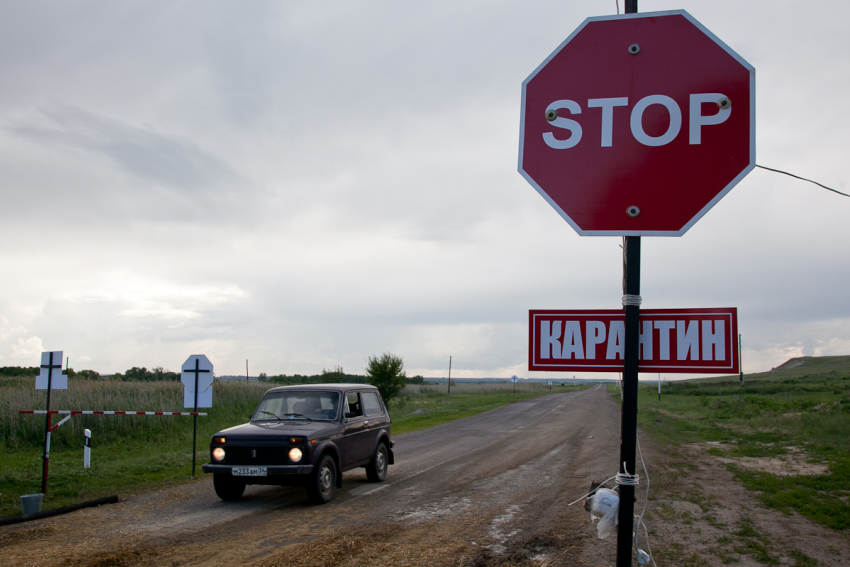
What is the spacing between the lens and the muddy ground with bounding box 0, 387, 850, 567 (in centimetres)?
650

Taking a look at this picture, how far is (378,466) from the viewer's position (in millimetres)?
12086

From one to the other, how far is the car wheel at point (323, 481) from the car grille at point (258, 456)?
48 cm

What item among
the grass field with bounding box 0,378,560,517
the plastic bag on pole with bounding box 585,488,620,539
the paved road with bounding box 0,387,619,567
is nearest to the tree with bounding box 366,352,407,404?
the grass field with bounding box 0,378,560,517

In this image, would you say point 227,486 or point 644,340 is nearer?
point 644,340

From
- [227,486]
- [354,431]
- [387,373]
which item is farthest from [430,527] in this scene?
[387,373]

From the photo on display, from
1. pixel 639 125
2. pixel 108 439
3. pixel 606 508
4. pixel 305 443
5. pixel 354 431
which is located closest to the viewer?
pixel 639 125

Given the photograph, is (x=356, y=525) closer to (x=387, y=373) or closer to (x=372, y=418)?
(x=372, y=418)

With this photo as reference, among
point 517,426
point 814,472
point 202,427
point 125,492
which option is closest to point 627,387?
point 125,492

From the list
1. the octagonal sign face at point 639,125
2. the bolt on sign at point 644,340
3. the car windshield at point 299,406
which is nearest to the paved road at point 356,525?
the car windshield at point 299,406

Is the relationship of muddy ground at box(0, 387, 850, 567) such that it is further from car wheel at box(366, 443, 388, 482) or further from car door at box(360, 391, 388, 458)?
car door at box(360, 391, 388, 458)

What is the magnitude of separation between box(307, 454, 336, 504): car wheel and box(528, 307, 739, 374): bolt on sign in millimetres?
7821

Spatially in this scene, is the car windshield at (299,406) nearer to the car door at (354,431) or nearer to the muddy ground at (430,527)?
the car door at (354,431)

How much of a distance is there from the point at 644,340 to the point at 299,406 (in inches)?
379

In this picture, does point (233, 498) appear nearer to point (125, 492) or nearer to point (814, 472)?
point (125, 492)
